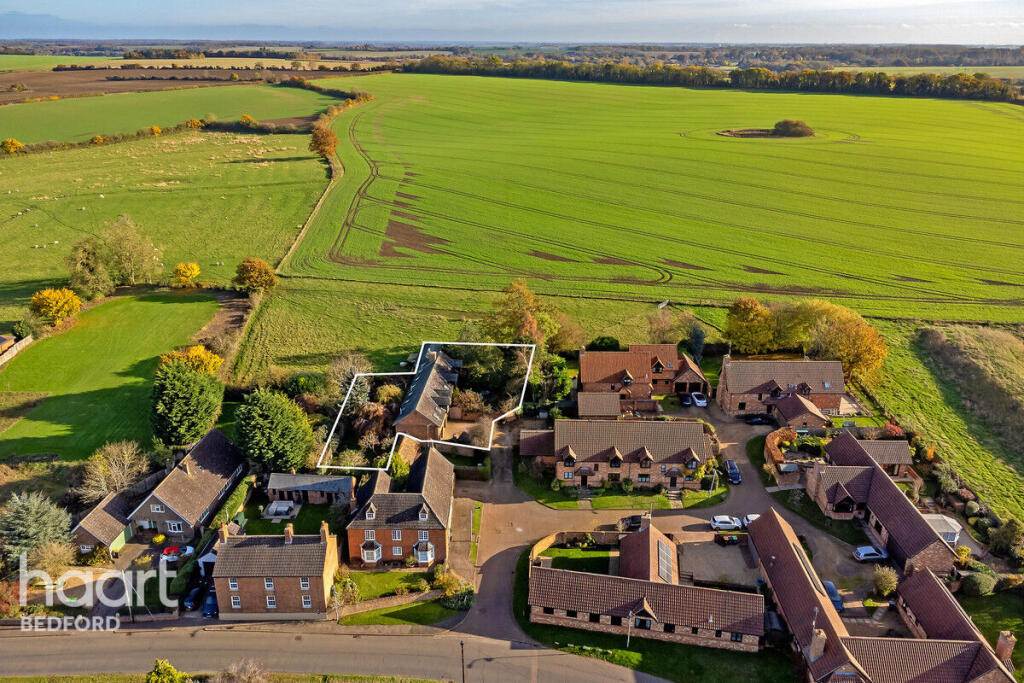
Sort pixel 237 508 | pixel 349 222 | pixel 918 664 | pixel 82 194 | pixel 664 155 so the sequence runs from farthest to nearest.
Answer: pixel 664 155, pixel 82 194, pixel 349 222, pixel 237 508, pixel 918 664

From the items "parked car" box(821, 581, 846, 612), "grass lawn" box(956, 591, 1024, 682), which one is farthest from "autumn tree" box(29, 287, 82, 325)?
"grass lawn" box(956, 591, 1024, 682)

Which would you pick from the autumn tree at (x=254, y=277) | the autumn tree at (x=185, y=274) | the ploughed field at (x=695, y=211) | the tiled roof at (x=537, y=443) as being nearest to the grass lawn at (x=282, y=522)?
the tiled roof at (x=537, y=443)

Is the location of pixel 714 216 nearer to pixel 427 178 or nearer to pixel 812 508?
pixel 427 178

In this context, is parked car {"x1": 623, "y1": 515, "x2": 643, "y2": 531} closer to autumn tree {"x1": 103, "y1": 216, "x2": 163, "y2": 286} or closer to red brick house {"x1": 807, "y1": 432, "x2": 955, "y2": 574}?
red brick house {"x1": 807, "y1": 432, "x2": 955, "y2": 574}

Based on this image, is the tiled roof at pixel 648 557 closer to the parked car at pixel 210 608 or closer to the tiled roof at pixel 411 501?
the tiled roof at pixel 411 501

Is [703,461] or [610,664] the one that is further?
[703,461]

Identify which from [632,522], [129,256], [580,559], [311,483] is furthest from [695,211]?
[129,256]

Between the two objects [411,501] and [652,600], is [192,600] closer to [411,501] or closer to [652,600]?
[411,501]

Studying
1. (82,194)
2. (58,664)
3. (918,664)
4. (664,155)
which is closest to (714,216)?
(664,155)
